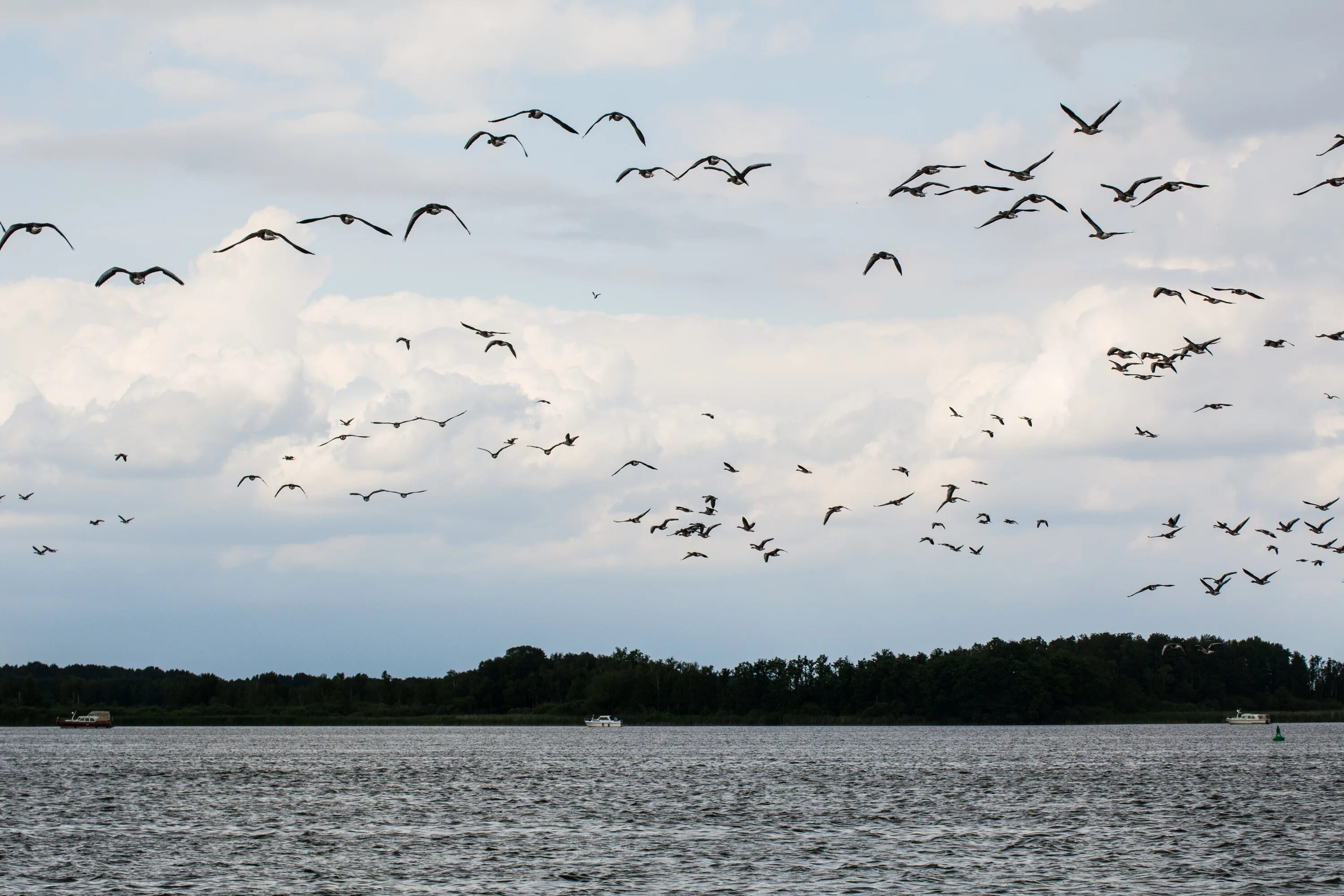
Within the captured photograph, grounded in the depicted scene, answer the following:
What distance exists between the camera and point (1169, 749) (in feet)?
437

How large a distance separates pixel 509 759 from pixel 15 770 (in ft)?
131

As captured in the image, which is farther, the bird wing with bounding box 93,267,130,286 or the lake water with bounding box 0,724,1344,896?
the lake water with bounding box 0,724,1344,896

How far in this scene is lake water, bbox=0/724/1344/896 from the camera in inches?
1875

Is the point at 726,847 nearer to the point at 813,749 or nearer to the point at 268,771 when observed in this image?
the point at 268,771

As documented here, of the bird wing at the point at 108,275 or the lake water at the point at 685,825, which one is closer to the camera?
the bird wing at the point at 108,275

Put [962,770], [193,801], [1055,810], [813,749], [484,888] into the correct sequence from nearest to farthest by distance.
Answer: [484,888] < [1055,810] < [193,801] < [962,770] < [813,749]

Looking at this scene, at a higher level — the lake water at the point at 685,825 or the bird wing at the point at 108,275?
the bird wing at the point at 108,275

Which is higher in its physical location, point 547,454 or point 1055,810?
point 547,454

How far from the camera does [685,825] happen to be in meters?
63.7

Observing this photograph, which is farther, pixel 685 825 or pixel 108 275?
pixel 685 825

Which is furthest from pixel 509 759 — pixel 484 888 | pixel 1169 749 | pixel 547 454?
pixel 484 888

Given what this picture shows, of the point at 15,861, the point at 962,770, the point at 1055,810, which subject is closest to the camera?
the point at 15,861

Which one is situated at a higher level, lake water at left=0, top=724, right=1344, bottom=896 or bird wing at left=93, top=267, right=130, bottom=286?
bird wing at left=93, top=267, right=130, bottom=286

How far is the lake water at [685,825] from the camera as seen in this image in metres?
47.6
